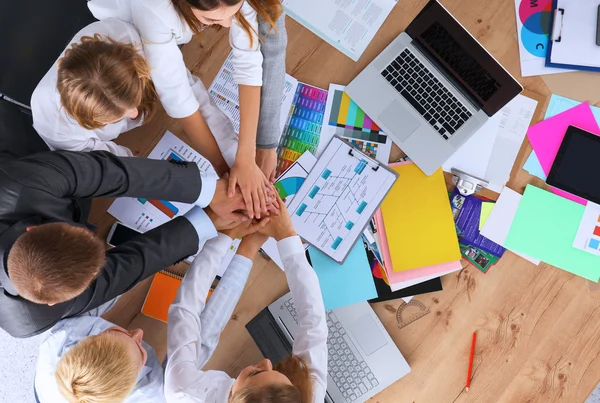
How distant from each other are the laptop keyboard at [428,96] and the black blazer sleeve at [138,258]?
691mm

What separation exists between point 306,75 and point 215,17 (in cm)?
42

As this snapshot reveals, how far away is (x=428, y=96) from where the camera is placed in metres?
1.34

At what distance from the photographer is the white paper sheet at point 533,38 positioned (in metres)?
1.37

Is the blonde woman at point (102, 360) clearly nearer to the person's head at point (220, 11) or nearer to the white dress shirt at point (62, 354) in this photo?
the white dress shirt at point (62, 354)

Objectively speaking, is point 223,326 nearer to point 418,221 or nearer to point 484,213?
point 418,221

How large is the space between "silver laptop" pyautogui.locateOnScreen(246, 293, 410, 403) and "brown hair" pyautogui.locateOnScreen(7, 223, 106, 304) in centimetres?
50

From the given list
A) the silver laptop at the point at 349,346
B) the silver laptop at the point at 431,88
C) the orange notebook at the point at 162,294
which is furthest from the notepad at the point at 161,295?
the silver laptop at the point at 431,88

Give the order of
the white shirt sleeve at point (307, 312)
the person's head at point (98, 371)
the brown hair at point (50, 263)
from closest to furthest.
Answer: the brown hair at point (50, 263) < the person's head at point (98, 371) < the white shirt sleeve at point (307, 312)

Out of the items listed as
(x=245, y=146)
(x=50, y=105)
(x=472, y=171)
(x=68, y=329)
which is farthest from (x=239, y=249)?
(x=472, y=171)

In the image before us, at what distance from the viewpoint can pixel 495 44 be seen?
4.55 ft

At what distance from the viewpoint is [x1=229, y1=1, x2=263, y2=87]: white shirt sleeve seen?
1192 millimetres

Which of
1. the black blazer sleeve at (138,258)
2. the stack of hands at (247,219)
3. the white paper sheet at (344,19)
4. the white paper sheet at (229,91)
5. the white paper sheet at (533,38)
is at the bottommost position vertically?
the black blazer sleeve at (138,258)

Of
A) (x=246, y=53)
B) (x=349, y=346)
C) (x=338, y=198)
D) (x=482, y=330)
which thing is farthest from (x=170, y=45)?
(x=482, y=330)

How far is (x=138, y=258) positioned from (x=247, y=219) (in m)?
0.30
